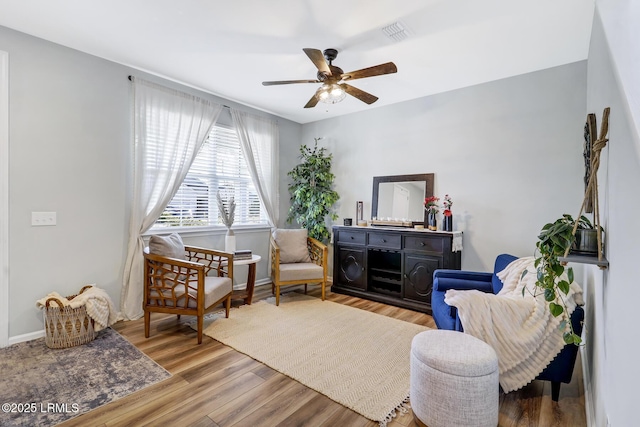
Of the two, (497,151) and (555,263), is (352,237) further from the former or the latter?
(555,263)

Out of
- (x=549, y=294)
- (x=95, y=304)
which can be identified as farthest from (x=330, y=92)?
(x=95, y=304)

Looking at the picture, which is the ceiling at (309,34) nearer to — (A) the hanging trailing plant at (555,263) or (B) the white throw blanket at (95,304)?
(A) the hanging trailing plant at (555,263)

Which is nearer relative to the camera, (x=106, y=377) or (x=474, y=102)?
(x=106, y=377)

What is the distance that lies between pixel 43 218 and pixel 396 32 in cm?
358

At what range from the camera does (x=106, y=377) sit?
2186 millimetres

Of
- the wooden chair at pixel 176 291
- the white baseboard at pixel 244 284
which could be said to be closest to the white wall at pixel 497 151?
the white baseboard at pixel 244 284

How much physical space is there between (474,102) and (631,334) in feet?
11.0

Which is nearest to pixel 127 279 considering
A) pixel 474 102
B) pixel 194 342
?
pixel 194 342

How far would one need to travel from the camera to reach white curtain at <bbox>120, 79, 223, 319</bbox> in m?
3.34

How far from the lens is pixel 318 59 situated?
2381 mm

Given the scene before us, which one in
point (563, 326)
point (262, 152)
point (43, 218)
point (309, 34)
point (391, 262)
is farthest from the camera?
point (262, 152)

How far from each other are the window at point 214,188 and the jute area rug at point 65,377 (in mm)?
1510

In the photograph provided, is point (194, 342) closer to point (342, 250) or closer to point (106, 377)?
point (106, 377)

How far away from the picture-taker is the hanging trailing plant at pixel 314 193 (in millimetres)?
4688
